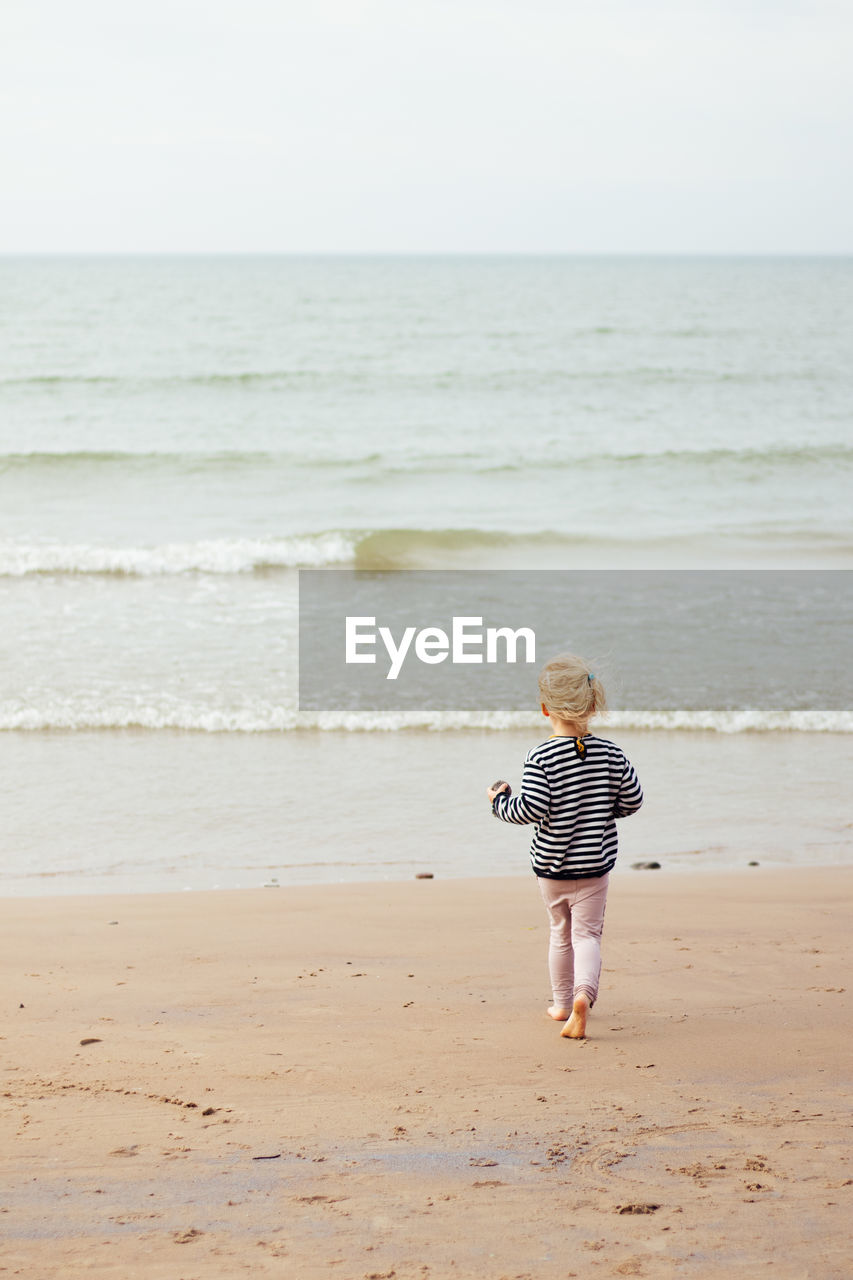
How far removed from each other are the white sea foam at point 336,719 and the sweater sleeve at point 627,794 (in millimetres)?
4818

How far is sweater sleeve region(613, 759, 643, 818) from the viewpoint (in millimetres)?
3699

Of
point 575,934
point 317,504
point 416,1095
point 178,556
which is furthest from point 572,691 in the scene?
point 317,504

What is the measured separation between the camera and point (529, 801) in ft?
11.9

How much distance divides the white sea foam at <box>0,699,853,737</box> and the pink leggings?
4717 millimetres

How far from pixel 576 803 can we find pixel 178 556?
35.7ft

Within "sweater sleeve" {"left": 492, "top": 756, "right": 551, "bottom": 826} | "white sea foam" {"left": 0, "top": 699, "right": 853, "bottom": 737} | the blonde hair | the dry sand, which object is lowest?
the dry sand

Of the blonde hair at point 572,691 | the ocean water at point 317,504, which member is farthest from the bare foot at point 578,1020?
the ocean water at point 317,504

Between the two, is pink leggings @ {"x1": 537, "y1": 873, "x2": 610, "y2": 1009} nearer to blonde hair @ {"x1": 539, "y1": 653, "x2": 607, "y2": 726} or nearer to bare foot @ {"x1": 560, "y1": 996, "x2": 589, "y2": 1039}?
bare foot @ {"x1": 560, "y1": 996, "x2": 589, "y2": 1039}

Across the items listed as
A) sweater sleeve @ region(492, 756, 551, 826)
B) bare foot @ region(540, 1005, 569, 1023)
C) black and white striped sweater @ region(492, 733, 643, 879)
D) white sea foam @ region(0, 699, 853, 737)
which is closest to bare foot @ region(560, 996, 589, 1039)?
bare foot @ region(540, 1005, 569, 1023)

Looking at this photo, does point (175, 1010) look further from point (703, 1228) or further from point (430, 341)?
point (430, 341)

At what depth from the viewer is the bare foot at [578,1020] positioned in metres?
3.66

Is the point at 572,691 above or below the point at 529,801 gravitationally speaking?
Result: above

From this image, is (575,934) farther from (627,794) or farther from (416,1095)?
(416,1095)

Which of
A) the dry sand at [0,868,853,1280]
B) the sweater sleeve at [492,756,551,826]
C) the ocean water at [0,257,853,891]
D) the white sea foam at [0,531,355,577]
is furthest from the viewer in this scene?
the white sea foam at [0,531,355,577]
